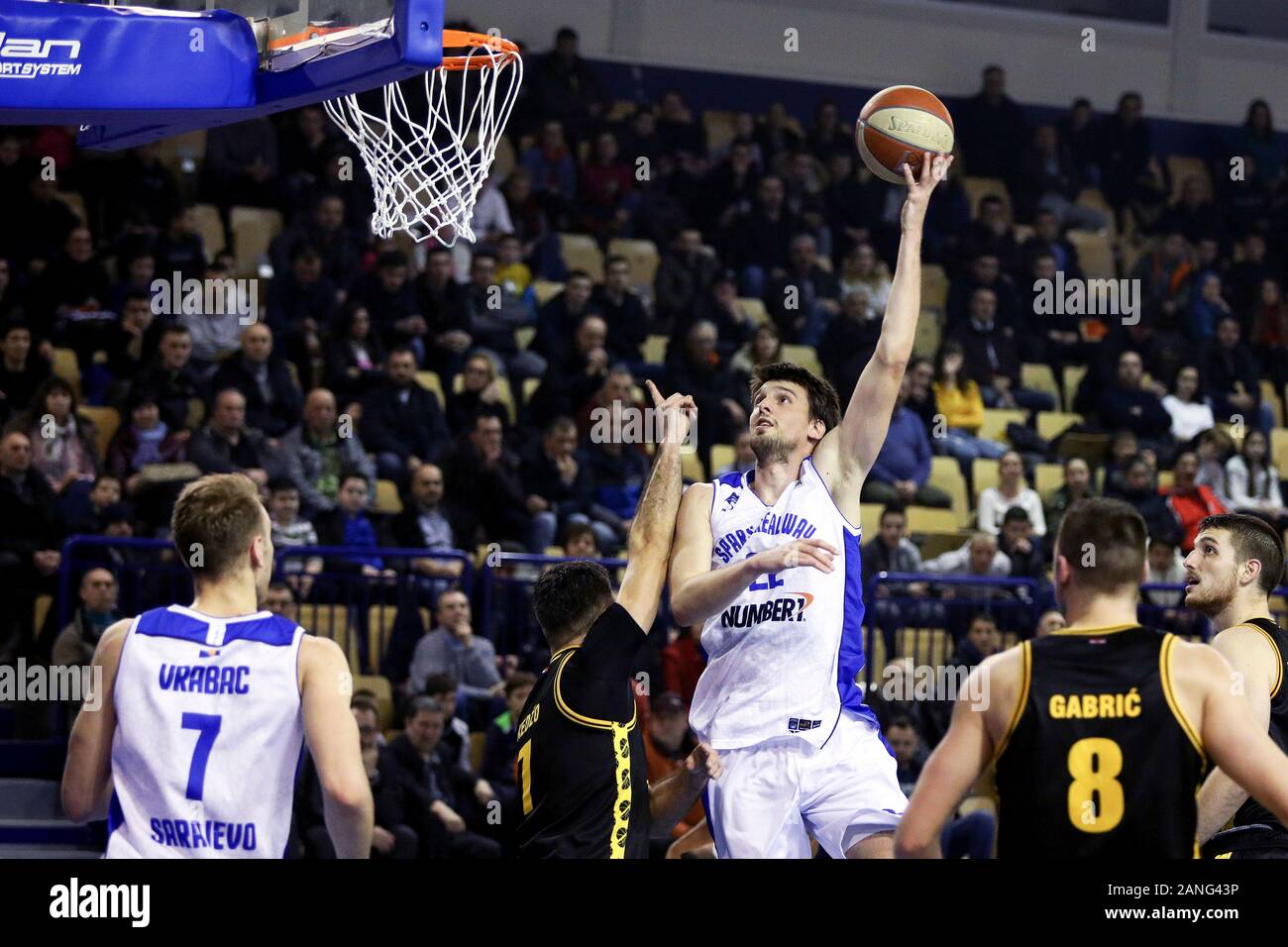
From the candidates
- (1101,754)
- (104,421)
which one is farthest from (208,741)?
(104,421)

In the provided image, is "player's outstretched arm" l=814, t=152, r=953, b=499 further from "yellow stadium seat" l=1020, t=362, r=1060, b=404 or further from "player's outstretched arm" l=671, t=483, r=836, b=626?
"yellow stadium seat" l=1020, t=362, r=1060, b=404

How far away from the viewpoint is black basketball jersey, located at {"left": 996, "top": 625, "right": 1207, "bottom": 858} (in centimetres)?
409

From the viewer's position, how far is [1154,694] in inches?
161

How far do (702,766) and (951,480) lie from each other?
8354mm

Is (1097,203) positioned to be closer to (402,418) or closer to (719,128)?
(719,128)

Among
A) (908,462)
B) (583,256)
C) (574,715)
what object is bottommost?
(574,715)

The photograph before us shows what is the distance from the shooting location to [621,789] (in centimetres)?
495

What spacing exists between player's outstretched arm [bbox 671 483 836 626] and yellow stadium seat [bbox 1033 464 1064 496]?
25.1 feet

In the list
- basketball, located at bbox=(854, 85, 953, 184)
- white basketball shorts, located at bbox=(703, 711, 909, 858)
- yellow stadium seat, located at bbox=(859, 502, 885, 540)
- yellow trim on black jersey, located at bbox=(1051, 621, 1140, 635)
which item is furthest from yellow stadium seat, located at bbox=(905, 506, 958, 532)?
yellow trim on black jersey, located at bbox=(1051, 621, 1140, 635)

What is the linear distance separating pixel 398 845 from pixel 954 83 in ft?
37.5

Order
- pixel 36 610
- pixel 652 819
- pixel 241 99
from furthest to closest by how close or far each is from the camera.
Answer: pixel 36 610, pixel 241 99, pixel 652 819
